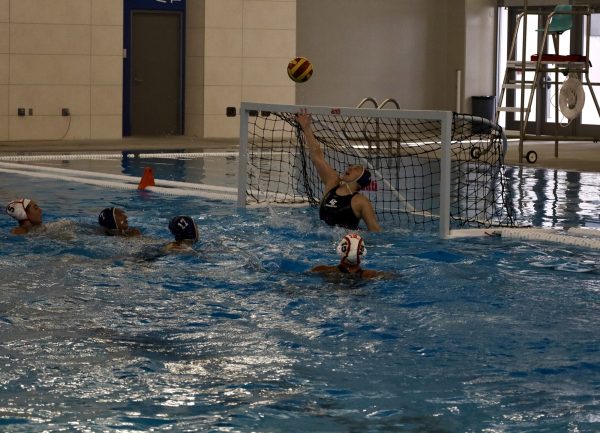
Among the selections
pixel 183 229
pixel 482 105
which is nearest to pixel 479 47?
pixel 482 105

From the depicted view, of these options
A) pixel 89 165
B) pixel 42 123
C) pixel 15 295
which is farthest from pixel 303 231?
pixel 42 123

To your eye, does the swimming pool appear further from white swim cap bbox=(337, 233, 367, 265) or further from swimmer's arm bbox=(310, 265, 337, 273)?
white swim cap bbox=(337, 233, 367, 265)

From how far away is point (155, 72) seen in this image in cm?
2280

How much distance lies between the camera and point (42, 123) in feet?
69.5

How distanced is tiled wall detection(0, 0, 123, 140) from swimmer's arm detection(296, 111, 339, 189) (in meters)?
11.2

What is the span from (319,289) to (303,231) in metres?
2.71

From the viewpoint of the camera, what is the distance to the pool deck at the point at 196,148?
18.1m

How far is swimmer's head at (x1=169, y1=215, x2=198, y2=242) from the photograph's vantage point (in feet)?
29.8

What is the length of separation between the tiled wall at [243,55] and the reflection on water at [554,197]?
7.71 meters

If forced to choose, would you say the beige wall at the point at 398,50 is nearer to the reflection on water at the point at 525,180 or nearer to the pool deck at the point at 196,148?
the pool deck at the point at 196,148

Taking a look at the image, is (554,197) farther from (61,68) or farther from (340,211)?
(61,68)

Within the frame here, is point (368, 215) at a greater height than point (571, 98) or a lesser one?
lesser

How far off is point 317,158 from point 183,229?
2048 millimetres

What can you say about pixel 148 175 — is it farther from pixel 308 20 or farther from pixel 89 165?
pixel 308 20
